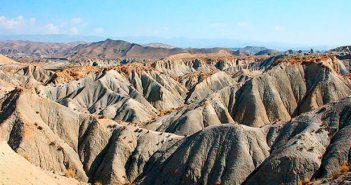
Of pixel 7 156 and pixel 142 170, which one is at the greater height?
pixel 7 156

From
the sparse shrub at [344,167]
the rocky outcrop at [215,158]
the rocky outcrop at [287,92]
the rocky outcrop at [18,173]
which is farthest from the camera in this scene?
the rocky outcrop at [287,92]

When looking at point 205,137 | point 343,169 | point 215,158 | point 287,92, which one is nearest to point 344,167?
point 343,169

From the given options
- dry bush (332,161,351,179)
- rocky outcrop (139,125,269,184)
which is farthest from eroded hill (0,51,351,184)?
dry bush (332,161,351,179)

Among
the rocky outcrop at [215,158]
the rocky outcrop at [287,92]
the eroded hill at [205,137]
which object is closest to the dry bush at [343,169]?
the eroded hill at [205,137]

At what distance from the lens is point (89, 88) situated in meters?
99.3

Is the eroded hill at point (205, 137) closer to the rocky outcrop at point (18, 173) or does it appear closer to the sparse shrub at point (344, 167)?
the rocky outcrop at point (18, 173)

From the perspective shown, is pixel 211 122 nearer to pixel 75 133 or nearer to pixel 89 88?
pixel 75 133

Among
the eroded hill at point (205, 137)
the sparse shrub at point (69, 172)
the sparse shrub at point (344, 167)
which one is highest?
the sparse shrub at point (344, 167)

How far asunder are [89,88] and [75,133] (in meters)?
47.2

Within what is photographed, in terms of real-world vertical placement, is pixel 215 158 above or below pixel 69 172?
above

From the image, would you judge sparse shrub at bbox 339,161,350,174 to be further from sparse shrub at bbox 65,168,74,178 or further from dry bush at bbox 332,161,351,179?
sparse shrub at bbox 65,168,74,178

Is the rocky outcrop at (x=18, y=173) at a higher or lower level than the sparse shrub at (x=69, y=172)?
higher

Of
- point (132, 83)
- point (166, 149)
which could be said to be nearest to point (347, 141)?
point (166, 149)

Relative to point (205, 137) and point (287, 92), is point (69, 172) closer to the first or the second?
point (205, 137)
